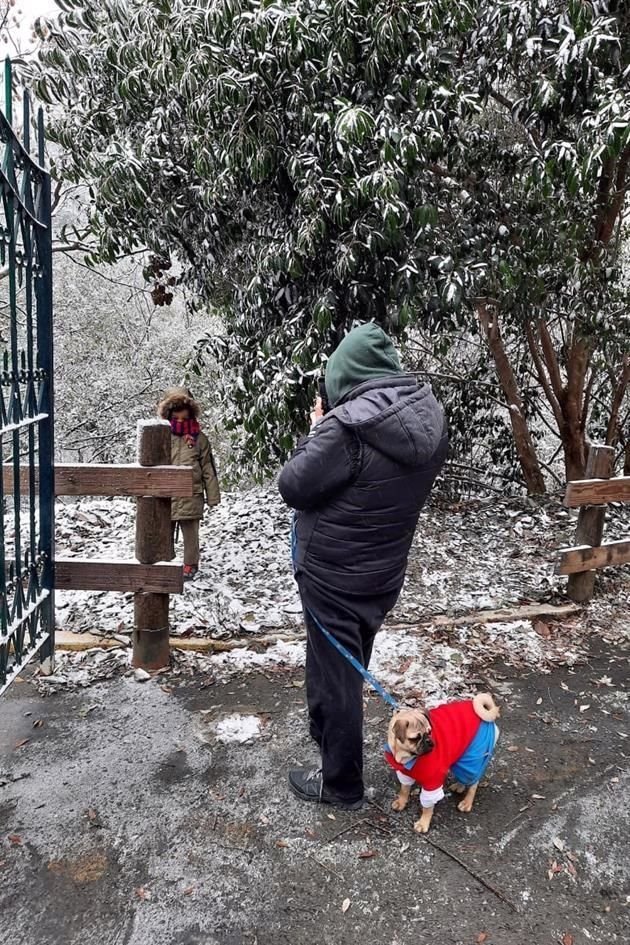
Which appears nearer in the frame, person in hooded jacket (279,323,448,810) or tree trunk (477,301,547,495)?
Result: person in hooded jacket (279,323,448,810)

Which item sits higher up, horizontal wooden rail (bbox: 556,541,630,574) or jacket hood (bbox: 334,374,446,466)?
jacket hood (bbox: 334,374,446,466)

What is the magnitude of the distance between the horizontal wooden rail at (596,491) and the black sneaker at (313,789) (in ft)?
9.75

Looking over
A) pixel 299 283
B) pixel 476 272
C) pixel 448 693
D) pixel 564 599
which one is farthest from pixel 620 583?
pixel 299 283

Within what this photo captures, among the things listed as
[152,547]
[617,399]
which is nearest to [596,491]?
[152,547]

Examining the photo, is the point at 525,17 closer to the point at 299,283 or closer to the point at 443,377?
the point at 299,283

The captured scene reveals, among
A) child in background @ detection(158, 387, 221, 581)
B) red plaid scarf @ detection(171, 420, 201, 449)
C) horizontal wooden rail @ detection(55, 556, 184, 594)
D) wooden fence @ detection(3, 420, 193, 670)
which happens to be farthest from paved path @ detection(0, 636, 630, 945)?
red plaid scarf @ detection(171, 420, 201, 449)

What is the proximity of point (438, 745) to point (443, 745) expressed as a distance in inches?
1.0

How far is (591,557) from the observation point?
524cm

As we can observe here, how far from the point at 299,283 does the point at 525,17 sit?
7.36ft

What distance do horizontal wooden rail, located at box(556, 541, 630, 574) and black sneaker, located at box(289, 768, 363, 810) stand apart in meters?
2.86

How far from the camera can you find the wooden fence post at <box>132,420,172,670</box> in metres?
4.08

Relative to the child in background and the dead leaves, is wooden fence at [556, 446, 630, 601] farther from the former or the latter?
the child in background

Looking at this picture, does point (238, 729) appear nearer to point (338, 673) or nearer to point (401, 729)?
point (338, 673)

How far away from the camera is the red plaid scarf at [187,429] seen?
19.5ft
